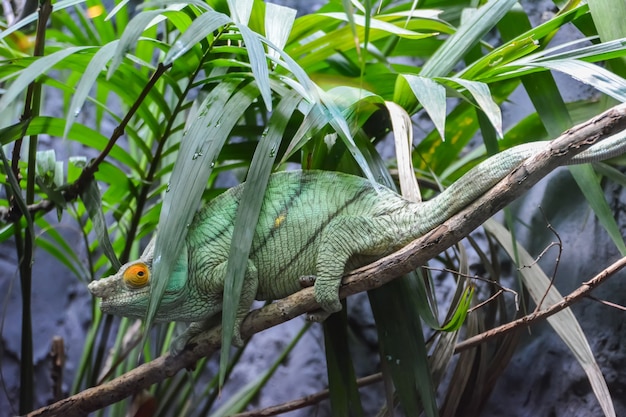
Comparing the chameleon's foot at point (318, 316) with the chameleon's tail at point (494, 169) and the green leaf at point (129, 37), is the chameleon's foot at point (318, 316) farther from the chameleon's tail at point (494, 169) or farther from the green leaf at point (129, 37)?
the green leaf at point (129, 37)

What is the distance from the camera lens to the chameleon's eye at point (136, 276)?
97 cm

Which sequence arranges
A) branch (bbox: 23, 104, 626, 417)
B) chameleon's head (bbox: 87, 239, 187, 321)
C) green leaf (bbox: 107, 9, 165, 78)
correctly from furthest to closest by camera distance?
chameleon's head (bbox: 87, 239, 187, 321), branch (bbox: 23, 104, 626, 417), green leaf (bbox: 107, 9, 165, 78)

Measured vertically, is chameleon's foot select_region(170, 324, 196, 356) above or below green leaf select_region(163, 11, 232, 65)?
below

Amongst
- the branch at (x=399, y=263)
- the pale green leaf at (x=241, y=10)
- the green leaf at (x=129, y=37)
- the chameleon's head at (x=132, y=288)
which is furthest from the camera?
the chameleon's head at (x=132, y=288)

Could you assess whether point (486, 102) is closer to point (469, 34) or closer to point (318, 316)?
point (469, 34)

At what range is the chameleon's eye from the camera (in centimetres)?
97

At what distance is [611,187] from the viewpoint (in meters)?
1.48

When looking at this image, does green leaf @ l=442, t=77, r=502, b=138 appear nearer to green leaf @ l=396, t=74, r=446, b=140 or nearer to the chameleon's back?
green leaf @ l=396, t=74, r=446, b=140

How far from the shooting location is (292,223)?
3.23ft

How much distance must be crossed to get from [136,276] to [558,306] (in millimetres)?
643

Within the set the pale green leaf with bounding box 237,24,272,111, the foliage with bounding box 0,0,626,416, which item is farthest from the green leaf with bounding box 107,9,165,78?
the pale green leaf with bounding box 237,24,272,111

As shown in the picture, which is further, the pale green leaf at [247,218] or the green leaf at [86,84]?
the pale green leaf at [247,218]

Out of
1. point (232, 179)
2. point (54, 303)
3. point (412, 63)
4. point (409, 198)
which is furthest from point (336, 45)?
point (54, 303)

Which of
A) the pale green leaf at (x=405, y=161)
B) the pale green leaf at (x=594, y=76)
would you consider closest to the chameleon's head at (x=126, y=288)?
the pale green leaf at (x=405, y=161)
